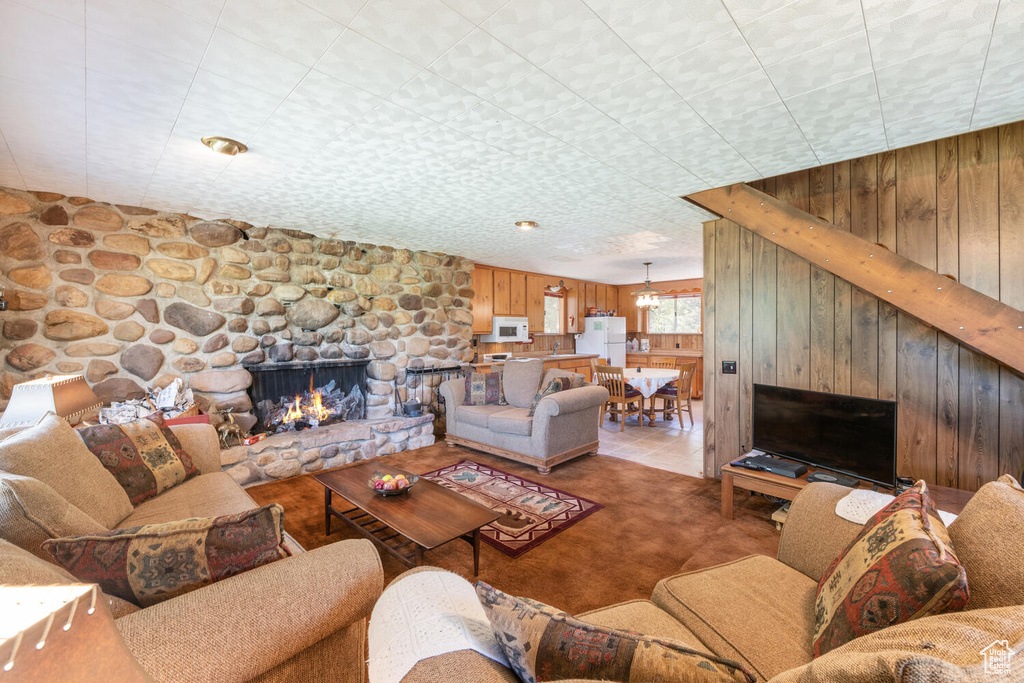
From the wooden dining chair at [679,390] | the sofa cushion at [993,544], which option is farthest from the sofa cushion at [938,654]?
the wooden dining chair at [679,390]

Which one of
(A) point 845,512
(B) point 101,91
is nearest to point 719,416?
(A) point 845,512

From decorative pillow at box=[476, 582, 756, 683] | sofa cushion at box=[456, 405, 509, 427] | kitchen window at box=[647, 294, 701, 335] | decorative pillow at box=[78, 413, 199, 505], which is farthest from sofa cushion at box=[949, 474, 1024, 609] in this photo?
kitchen window at box=[647, 294, 701, 335]

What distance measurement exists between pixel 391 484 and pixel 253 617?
4.84ft

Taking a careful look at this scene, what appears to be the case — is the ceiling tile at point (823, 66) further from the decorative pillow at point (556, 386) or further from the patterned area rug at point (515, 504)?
the decorative pillow at point (556, 386)

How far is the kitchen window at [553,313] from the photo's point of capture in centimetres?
772

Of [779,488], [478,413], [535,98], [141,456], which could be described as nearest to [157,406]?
[141,456]

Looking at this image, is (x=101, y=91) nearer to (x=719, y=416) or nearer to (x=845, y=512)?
(x=845, y=512)

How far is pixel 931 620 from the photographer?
64 centimetres

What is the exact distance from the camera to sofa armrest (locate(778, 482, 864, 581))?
4.74ft

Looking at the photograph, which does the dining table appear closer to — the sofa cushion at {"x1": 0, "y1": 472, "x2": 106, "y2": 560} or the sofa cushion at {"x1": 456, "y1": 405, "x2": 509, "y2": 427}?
the sofa cushion at {"x1": 456, "y1": 405, "x2": 509, "y2": 427}

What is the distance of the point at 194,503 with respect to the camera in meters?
2.03

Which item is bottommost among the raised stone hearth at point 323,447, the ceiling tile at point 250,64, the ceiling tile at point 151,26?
the raised stone hearth at point 323,447

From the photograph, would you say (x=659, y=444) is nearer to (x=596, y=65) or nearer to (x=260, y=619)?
(x=596, y=65)

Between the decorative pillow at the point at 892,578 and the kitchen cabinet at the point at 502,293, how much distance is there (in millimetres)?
5662
